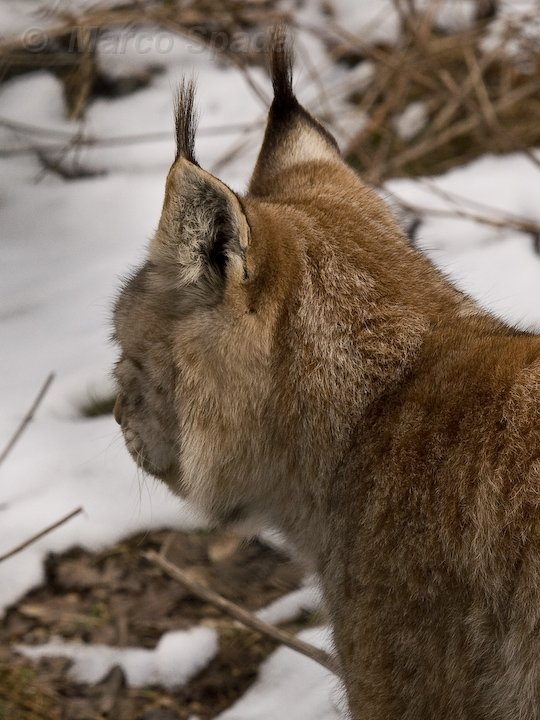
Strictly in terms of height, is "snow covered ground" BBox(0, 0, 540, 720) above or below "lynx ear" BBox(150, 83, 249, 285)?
below

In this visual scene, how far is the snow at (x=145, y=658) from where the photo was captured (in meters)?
3.36

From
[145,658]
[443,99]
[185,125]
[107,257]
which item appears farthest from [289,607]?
[443,99]

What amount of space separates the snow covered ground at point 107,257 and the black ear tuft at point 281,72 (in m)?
0.97

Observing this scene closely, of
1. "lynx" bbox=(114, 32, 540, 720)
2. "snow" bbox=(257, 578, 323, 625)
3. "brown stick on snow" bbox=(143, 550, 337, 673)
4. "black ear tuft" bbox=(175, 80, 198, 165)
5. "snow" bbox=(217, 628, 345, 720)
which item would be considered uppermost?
"black ear tuft" bbox=(175, 80, 198, 165)

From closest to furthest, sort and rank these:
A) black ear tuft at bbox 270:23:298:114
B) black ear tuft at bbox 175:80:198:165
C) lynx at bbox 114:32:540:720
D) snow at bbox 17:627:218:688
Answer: lynx at bbox 114:32:540:720, black ear tuft at bbox 175:80:198:165, black ear tuft at bbox 270:23:298:114, snow at bbox 17:627:218:688

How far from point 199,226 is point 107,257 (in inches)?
107

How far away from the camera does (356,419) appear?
241cm

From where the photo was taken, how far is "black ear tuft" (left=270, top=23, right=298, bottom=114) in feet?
9.20

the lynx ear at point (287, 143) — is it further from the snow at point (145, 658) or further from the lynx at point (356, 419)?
the snow at point (145, 658)

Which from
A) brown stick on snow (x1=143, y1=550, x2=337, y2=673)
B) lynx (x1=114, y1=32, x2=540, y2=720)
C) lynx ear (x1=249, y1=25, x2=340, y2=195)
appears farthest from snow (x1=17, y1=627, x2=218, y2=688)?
lynx ear (x1=249, y1=25, x2=340, y2=195)

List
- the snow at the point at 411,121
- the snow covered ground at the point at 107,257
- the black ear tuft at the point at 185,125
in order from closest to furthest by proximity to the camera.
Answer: the black ear tuft at the point at 185,125
the snow covered ground at the point at 107,257
the snow at the point at 411,121

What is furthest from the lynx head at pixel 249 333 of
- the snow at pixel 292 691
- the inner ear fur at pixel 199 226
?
the snow at pixel 292 691

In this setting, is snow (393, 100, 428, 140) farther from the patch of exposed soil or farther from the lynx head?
the lynx head

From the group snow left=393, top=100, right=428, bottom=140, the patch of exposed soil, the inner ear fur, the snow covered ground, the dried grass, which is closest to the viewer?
the inner ear fur
